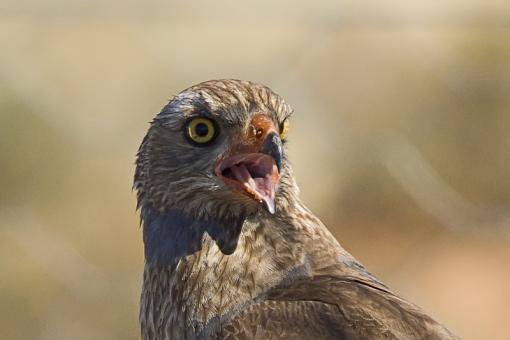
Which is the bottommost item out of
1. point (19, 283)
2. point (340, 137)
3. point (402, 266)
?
point (19, 283)

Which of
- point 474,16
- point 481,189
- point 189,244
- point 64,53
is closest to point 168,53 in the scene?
point 64,53

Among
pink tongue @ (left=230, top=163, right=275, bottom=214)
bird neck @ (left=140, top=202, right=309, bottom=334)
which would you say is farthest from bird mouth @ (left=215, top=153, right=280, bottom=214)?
bird neck @ (left=140, top=202, right=309, bottom=334)

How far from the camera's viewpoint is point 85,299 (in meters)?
6.33

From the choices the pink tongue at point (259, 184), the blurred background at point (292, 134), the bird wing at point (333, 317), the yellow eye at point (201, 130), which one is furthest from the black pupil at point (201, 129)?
the blurred background at point (292, 134)

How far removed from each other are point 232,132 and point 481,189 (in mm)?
5103

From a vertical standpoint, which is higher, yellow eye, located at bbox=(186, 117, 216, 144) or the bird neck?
yellow eye, located at bbox=(186, 117, 216, 144)

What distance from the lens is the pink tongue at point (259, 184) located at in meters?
2.91

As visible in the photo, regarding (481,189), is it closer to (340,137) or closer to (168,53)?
(340,137)

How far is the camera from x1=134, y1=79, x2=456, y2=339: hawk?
Answer: 2.88 meters

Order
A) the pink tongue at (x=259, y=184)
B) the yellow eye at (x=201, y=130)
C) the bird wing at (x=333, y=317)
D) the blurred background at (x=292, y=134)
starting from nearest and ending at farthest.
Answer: the bird wing at (x=333, y=317)
the pink tongue at (x=259, y=184)
the yellow eye at (x=201, y=130)
the blurred background at (x=292, y=134)

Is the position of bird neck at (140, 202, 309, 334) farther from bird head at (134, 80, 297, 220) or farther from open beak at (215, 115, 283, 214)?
open beak at (215, 115, 283, 214)

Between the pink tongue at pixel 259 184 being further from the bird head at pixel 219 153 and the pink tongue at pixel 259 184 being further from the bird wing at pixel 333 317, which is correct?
the bird wing at pixel 333 317

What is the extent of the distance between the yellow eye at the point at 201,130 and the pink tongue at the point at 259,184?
101mm

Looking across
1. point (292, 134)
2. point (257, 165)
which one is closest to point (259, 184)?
point (257, 165)
